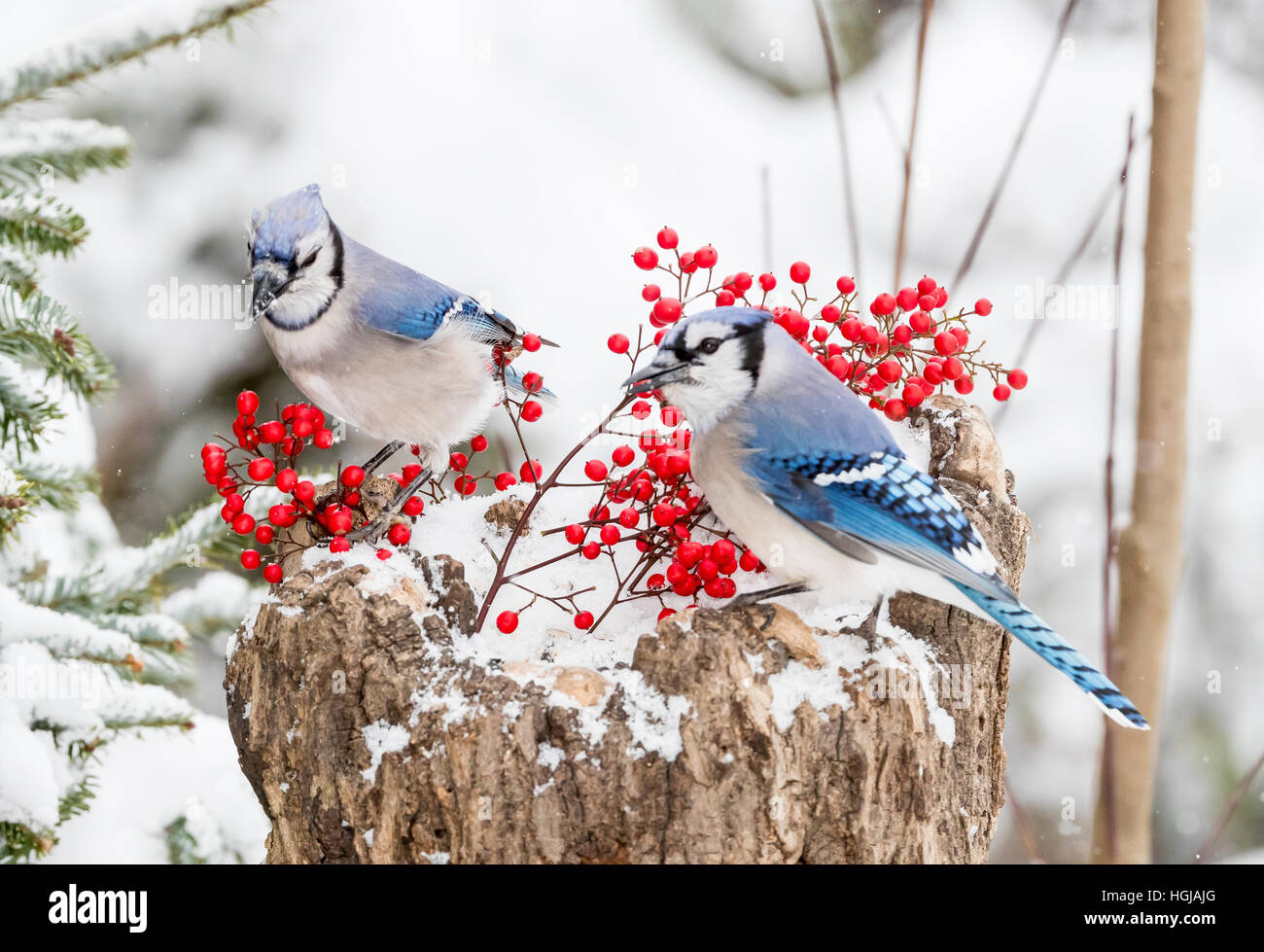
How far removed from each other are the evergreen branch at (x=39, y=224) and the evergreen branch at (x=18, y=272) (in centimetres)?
6

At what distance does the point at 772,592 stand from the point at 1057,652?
0.33m

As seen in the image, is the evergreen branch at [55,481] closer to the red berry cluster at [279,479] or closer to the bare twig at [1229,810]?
the red berry cluster at [279,479]

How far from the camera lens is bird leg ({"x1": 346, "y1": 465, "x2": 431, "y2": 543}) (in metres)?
1.52

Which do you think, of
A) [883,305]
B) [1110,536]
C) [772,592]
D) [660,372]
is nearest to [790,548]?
[772,592]

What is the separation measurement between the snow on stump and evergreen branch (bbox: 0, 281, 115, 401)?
50 centimetres

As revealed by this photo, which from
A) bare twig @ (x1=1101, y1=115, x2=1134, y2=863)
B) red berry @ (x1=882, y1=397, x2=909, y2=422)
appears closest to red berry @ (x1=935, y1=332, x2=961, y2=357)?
red berry @ (x1=882, y1=397, x2=909, y2=422)

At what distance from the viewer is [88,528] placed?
2160mm

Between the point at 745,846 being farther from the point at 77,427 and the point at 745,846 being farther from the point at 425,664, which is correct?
the point at 77,427

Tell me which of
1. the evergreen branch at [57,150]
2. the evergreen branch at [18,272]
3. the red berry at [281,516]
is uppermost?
the evergreen branch at [57,150]

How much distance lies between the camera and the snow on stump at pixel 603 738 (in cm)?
122

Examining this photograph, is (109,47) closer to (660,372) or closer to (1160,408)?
(660,372)

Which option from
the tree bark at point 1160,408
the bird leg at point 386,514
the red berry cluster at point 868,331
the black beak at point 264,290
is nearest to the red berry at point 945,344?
the red berry cluster at point 868,331

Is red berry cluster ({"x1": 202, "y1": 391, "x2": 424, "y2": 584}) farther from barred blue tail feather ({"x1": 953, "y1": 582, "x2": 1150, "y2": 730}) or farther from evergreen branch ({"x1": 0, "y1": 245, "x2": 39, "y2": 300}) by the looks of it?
barred blue tail feather ({"x1": 953, "y1": 582, "x2": 1150, "y2": 730})

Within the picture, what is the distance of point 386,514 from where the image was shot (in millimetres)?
1539
